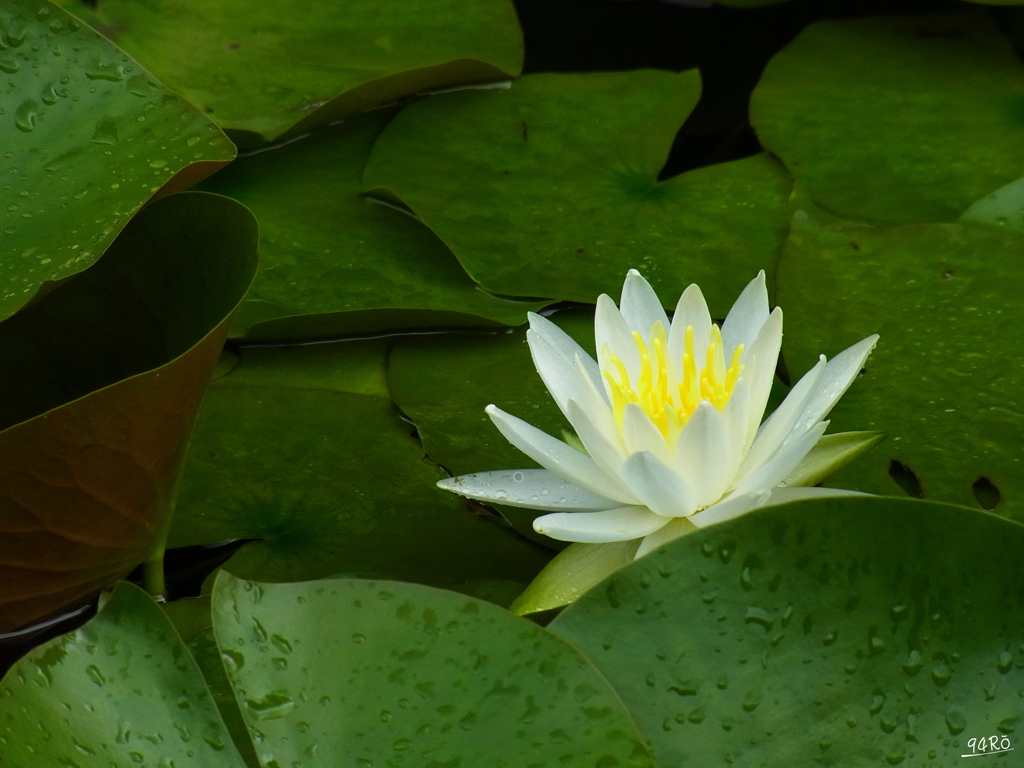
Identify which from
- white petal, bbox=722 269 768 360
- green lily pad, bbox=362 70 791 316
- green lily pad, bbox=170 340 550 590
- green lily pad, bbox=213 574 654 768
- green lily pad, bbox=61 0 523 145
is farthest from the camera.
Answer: green lily pad, bbox=61 0 523 145

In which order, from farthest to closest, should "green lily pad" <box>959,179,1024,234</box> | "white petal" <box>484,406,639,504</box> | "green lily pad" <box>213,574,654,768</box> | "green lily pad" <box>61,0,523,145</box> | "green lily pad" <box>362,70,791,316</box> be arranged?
"green lily pad" <box>61,0,523,145</box>, "green lily pad" <box>362,70,791,316</box>, "green lily pad" <box>959,179,1024,234</box>, "white petal" <box>484,406,639,504</box>, "green lily pad" <box>213,574,654,768</box>

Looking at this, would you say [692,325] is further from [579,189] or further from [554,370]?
[579,189]

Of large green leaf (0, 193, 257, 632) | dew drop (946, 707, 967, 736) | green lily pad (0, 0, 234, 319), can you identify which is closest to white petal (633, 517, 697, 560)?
dew drop (946, 707, 967, 736)

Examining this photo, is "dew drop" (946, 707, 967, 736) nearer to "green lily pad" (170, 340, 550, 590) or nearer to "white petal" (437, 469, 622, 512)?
"white petal" (437, 469, 622, 512)

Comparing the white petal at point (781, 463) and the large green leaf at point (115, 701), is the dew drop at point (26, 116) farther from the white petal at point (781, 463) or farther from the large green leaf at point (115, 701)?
the white petal at point (781, 463)

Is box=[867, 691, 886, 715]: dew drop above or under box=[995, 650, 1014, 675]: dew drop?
under

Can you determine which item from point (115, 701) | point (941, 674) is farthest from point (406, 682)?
point (941, 674)

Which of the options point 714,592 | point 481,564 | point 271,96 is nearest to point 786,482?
point 714,592

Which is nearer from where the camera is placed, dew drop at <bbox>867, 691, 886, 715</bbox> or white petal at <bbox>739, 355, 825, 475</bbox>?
dew drop at <bbox>867, 691, 886, 715</bbox>

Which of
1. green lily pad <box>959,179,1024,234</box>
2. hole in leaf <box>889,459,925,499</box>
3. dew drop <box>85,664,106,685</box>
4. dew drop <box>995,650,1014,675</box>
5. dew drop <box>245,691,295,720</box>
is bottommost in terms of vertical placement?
hole in leaf <box>889,459,925,499</box>
